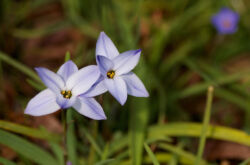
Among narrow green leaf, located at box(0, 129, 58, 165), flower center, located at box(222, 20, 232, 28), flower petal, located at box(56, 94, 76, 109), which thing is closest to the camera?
flower petal, located at box(56, 94, 76, 109)

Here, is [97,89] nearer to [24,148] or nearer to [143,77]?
[24,148]

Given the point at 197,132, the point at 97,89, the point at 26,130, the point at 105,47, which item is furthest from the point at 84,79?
the point at 197,132

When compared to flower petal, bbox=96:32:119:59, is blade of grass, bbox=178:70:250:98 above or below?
above

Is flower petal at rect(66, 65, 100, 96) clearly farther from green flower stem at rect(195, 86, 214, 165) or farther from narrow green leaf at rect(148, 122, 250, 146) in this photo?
narrow green leaf at rect(148, 122, 250, 146)

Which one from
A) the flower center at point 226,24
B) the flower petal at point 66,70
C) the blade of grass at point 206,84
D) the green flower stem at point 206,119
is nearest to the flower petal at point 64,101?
the flower petal at point 66,70

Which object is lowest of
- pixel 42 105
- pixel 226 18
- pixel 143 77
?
pixel 42 105

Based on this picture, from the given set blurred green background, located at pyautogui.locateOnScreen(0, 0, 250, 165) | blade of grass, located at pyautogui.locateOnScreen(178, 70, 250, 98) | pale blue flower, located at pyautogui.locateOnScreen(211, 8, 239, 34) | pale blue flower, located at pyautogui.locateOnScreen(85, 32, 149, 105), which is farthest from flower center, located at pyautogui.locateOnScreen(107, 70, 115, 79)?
pale blue flower, located at pyautogui.locateOnScreen(211, 8, 239, 34)

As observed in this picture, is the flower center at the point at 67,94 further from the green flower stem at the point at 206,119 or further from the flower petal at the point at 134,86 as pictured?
the green flower stem at the point at 206,119
